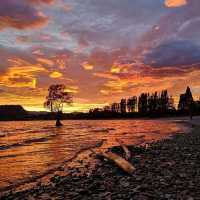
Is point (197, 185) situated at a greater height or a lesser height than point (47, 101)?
lesser

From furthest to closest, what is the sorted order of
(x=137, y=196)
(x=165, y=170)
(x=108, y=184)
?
(x=165, y=170), (x=108, y=184), (x=137, y=196)

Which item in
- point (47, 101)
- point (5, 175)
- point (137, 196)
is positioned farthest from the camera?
point (47, 101)

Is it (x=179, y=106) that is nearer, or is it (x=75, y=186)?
(x=75, y=186)

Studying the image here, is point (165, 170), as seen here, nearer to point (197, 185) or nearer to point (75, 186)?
point (197, 185)

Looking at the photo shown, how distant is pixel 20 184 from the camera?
38.9 feet

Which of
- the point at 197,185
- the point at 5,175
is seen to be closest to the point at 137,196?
the point at 197,185

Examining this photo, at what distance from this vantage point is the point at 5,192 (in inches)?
413

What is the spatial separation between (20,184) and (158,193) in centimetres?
664

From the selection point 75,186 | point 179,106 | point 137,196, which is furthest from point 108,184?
point 179,106

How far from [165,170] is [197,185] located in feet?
10.1

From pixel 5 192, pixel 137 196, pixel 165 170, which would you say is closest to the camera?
pixel 137 196

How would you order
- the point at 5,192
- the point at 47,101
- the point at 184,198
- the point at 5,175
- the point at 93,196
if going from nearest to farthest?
the point at 184,198
the point at 93,196
the point at 5,192
the point at 5,175
the point at 47,101

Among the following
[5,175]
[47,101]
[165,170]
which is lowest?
[5,175]

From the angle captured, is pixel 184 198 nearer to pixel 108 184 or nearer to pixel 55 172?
pixel 108 184
